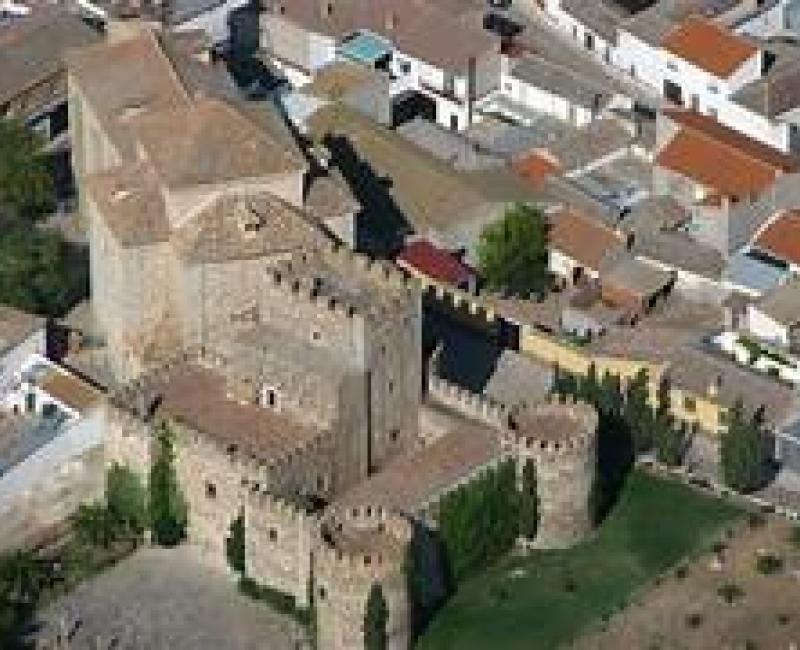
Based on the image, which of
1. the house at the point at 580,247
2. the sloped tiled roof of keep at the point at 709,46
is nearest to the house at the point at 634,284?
the house at the point at 580,247

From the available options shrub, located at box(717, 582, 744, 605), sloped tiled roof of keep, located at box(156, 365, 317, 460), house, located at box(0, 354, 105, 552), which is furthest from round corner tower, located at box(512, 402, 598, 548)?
house, located at box(0, 354, 105, 552)

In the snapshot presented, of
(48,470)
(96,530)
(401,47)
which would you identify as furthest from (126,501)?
(401,47)

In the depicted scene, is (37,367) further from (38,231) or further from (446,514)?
(446,514)

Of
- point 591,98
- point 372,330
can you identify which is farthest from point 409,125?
point 372,330

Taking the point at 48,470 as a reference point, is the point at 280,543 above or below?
above

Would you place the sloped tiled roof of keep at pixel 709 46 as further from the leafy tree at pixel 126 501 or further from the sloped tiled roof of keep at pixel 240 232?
the leafy tree at pixel 126 501

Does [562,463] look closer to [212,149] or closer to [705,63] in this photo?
[212,149]

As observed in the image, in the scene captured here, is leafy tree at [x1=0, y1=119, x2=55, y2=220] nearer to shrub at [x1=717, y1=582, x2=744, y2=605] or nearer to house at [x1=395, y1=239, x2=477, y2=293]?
house at [x1=395, y1=239, x2=477, y2=293]
